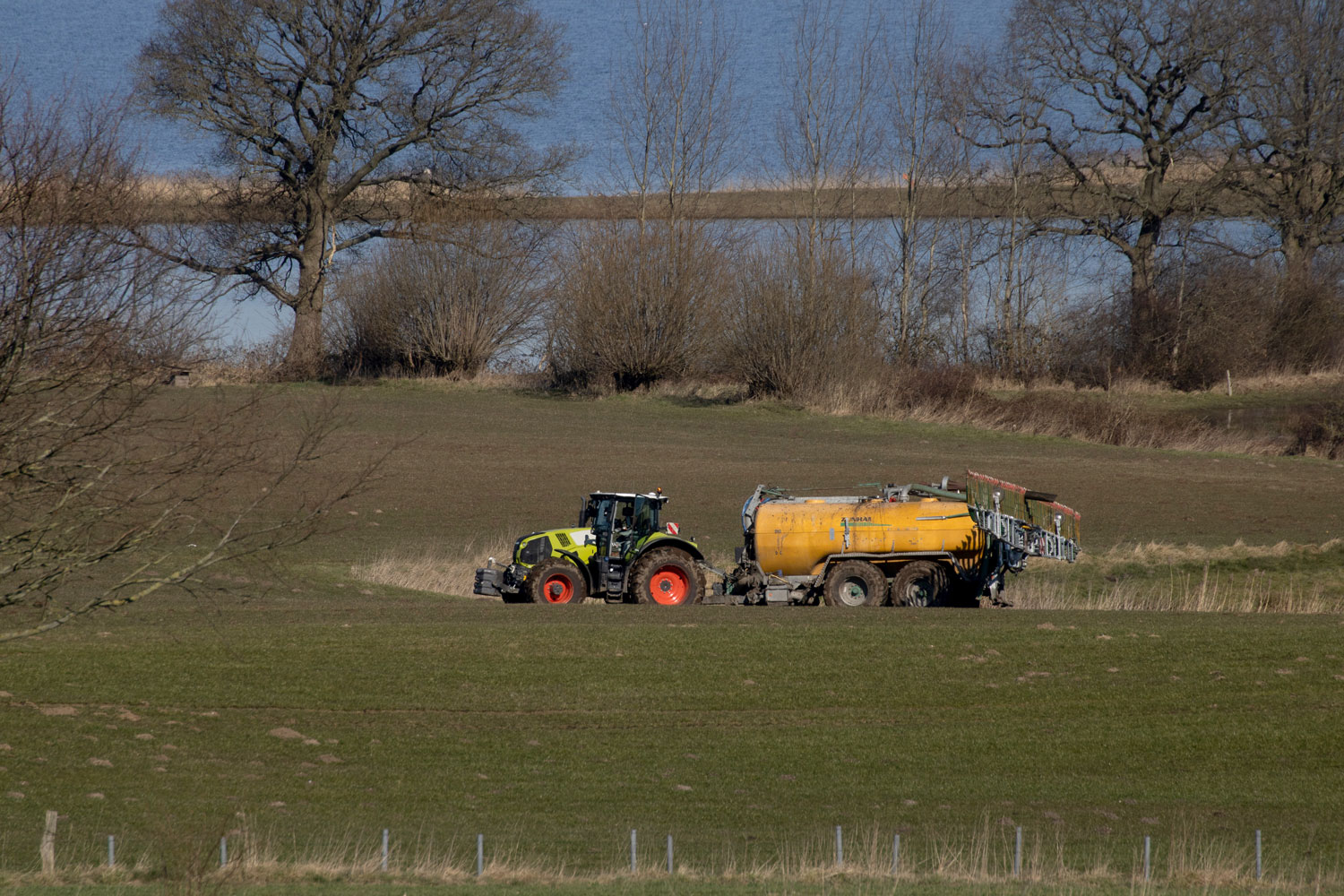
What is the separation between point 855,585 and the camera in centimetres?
2544

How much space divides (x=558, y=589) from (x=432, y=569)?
4.24 m

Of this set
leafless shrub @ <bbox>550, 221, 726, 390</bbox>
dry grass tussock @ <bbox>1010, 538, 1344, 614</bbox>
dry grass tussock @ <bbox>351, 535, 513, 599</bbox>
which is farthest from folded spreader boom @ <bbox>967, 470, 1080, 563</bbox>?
leafless shrub @ <bbox>550, 221, 726, 390</bbox>

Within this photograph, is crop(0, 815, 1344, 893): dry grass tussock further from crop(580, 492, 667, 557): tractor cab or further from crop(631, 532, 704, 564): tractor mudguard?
crop(580, 492, 667, 557): tractor cab

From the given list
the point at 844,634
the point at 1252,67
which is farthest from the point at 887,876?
the point at 1252,67

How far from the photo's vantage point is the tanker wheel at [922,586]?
A: 25.1 m

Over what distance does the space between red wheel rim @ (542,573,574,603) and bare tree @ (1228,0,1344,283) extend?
1849 inches

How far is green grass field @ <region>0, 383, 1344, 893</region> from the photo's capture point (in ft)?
39.7

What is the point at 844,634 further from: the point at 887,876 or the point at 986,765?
the point at 887,876

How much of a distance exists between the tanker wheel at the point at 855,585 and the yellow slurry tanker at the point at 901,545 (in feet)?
0.05

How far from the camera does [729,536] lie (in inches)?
1282

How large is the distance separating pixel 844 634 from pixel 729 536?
1240 centimetres

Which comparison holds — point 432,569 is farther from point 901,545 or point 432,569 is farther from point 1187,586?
point 1187,586

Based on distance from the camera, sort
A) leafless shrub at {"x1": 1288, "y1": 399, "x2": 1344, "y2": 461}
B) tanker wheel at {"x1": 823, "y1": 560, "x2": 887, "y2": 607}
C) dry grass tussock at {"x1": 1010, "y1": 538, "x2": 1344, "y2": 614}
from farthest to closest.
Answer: leafless shrub at {"x1": 1288, "y1": 399, "x2": 1344, "y2": 461}, dry grass tussock at {"x1": 1010, "y1": 538, "x2": 1344, "y2": 614}, tanker wheel at {"x1": 823, "y1": 560, "x2": 887, "y2": 607}

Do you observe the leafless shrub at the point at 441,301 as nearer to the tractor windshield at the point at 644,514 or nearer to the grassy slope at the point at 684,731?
the tractor windshield at the point at 644,514
